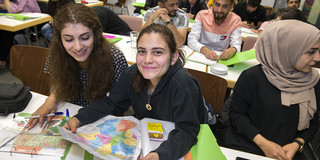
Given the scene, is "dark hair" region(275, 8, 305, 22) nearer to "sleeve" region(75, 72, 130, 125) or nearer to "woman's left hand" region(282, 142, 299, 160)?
"woman's left hand" region(282, 142, 299, 160)

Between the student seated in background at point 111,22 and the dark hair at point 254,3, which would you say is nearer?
the student seated in background at point 111,22

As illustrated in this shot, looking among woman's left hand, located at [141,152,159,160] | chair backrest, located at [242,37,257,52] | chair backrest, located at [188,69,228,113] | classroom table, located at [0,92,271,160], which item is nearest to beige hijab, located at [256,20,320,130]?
chair backrest, located at [188,69,228,113]

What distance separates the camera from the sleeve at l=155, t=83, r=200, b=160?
81 centimetres

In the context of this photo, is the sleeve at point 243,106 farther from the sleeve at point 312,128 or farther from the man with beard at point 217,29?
the man with beard at point 217,29

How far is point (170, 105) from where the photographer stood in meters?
1.04

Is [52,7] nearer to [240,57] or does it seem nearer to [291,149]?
[240,57]

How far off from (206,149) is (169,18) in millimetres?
1717

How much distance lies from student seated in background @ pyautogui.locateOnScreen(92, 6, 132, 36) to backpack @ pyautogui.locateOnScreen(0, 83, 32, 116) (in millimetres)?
1698

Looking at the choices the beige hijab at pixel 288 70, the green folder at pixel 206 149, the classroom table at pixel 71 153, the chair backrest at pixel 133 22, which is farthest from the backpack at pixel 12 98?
the chair backrest at pixel 133 22

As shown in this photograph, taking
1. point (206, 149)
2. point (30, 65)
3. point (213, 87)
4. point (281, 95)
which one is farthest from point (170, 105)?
point (30, 65)

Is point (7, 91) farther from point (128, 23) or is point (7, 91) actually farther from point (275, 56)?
point (128, 23)

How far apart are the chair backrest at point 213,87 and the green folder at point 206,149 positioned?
1.40 feet

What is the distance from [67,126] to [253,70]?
1.10m

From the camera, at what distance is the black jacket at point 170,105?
850mm
